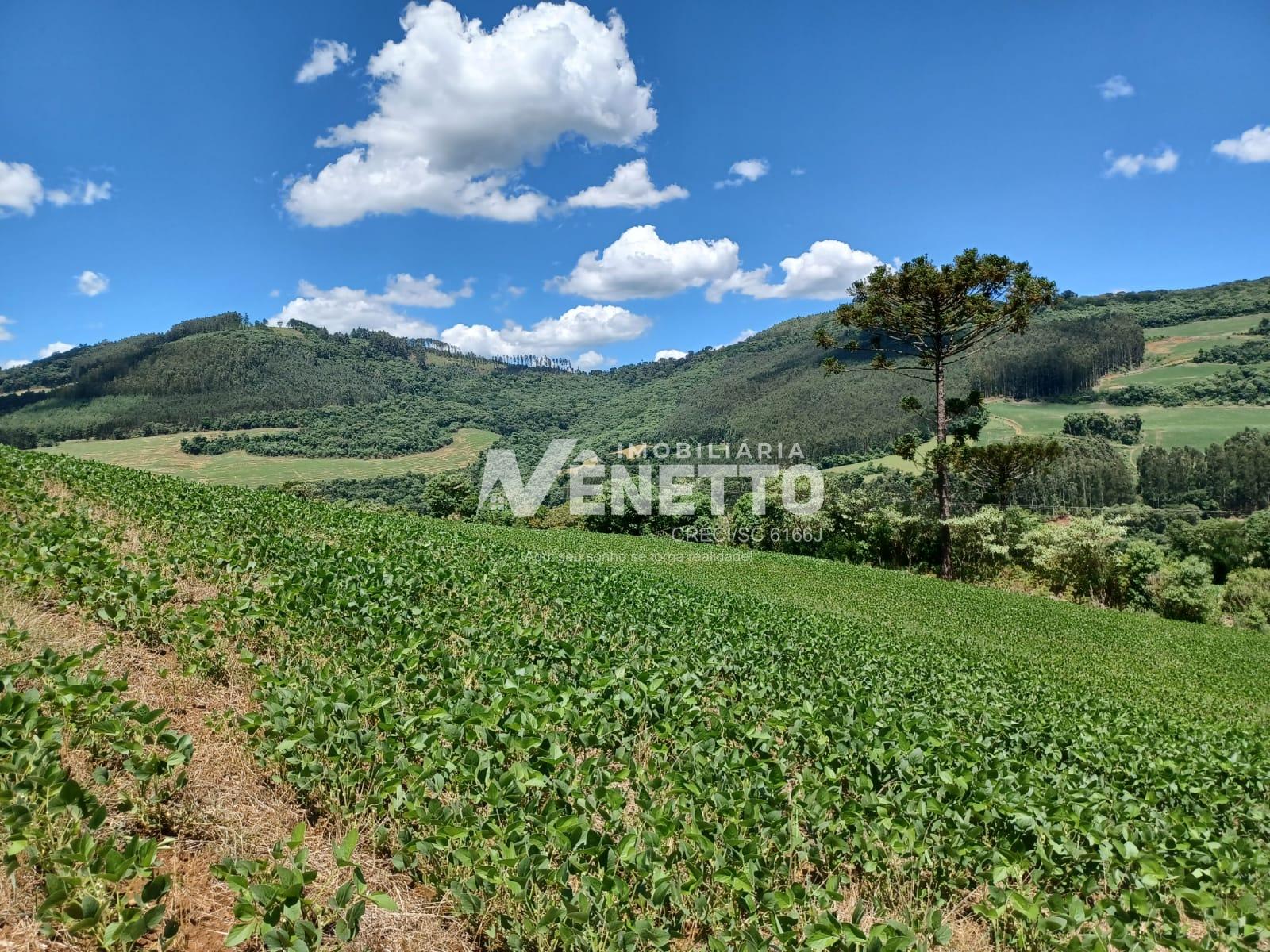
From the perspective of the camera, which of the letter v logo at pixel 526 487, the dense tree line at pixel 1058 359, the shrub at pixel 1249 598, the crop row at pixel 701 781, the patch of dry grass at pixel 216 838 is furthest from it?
the dense tree line at pixel 1058 359

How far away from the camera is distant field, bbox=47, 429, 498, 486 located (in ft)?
382

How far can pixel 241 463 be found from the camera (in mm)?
129625

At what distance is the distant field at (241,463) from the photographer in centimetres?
11631

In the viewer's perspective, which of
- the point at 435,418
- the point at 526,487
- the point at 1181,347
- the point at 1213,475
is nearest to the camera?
the point at 526,487

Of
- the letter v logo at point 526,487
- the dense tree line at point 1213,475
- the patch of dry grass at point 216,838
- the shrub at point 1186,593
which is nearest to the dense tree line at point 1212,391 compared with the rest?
the dense tree line at point 1213,475

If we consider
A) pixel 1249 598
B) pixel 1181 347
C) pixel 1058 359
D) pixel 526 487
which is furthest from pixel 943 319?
pixel 1181 347

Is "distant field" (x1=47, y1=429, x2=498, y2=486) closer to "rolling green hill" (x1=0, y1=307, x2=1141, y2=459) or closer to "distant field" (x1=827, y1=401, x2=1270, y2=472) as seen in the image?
"rolling green hill" (x1=0, y1=307, x2=1141, y2=459)

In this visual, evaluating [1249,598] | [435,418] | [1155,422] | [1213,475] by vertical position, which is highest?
[435,418]

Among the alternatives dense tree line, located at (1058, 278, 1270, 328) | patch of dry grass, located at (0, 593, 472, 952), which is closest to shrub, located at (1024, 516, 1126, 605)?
patch of dry grass, located at (0, 593, 472, 952)

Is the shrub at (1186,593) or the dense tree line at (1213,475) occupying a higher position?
the dense tree line at (1213,475)

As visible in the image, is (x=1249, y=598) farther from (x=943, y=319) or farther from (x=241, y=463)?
(x=241, y=463)

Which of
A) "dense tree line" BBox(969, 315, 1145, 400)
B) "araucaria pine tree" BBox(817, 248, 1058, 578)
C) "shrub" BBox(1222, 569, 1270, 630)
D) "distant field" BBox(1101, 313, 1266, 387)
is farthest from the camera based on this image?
"dense tree line" BBox(969, 315, 1145, 400)

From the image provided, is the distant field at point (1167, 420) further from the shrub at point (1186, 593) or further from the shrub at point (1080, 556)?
the shrub at point (1080, 556)

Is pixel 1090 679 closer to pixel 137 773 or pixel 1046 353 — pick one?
pixel 137 773
